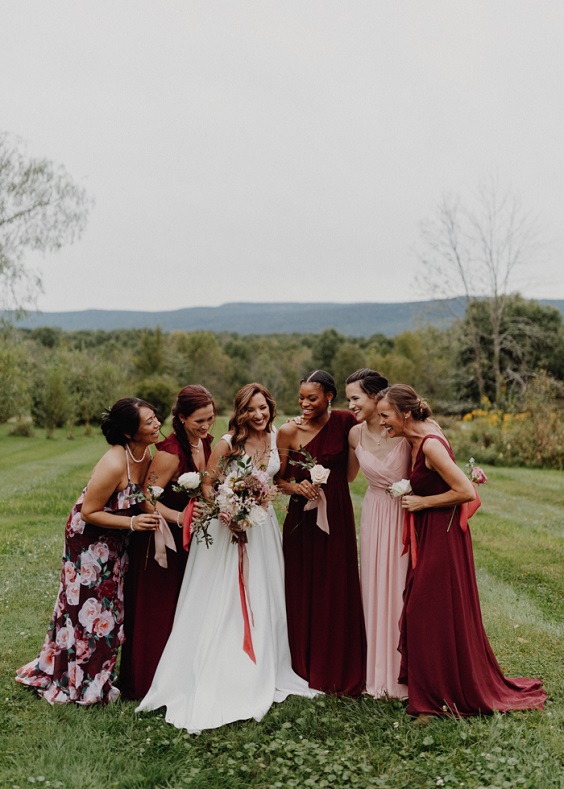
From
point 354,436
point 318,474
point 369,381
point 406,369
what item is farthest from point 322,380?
point 406,369

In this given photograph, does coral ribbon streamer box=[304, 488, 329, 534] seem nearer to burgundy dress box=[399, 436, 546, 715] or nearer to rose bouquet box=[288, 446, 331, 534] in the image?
rose bouquet box=[288, 446, 331, 534]

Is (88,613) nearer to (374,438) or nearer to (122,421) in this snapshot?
(122,421)

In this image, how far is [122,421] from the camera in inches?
208

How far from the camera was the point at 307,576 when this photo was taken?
18.9 feet

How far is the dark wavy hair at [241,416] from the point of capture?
5469mm

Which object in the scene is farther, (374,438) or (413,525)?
(374,438)

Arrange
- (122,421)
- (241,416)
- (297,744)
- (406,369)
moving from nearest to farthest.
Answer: (297,744) → (122,421) → (241,416) → (406,369)

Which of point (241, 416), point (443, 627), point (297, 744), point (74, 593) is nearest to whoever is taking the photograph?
point (297, 744)

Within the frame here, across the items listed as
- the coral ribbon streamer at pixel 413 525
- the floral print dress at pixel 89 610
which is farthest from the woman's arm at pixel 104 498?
the coral ribbon streamer at pixel 413 525

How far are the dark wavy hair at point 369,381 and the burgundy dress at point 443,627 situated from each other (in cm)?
64

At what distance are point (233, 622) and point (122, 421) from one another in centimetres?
166

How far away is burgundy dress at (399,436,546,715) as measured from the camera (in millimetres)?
5047

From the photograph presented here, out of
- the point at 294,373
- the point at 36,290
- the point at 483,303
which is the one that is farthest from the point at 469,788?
the point at 294,373

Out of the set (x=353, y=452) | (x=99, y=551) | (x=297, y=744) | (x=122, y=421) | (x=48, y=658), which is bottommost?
(x=297, y=744)
